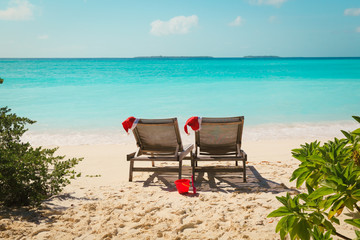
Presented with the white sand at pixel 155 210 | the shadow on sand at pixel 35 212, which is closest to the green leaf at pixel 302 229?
the white sand at pixel 155 210

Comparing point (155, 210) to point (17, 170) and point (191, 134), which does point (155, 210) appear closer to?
point (17, 170)

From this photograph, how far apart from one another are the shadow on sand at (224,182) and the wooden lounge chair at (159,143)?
0.19 metres

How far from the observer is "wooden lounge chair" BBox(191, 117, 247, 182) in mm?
4559

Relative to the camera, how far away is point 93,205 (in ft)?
11.7

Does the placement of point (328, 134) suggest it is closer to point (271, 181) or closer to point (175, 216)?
point (271, 181)

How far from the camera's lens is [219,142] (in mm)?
4812

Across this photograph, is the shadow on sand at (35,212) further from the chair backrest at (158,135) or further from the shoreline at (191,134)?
the shoreline at (191,134)

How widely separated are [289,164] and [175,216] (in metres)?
2.93

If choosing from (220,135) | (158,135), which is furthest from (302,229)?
(158,135)

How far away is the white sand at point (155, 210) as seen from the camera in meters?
2.93

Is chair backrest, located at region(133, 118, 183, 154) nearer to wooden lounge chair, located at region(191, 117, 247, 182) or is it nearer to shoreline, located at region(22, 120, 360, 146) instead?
wooden lounge chair, located at region(191, 117, 247, 182)

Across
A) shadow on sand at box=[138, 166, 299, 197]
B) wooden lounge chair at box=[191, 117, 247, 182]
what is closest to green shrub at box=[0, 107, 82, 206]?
shadow on sand at box=[138, 166, 299, 197]

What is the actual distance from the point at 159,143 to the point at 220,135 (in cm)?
92

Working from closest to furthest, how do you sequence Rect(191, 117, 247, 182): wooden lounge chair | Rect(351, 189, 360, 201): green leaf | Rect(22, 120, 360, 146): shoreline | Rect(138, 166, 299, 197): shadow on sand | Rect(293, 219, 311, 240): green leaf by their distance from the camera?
1. Rect(351, 189, 360, 201): green leaf
2. Rect(293, 219, 311, 240): green leaf
3. Rect(138, 166, 299, 197): shadow on sand
4. Rect(191, 117, 247, 182): wooden lounge chair
5. Rect(22, 120, 360, 146): shoreline
